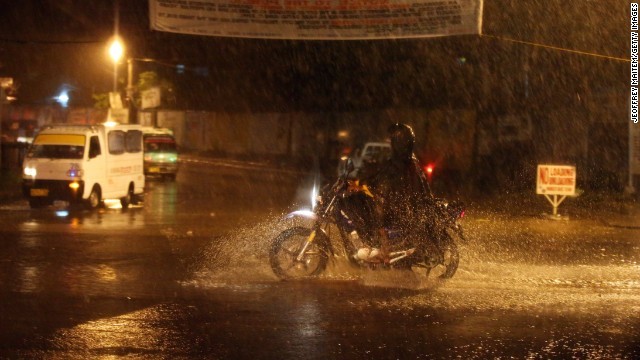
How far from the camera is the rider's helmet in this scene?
31.0ft

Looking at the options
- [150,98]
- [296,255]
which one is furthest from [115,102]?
[296,255]

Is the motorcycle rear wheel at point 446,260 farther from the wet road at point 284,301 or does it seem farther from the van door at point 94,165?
the van door at point 94,165

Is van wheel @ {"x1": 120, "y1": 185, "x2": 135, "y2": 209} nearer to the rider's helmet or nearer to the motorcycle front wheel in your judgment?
the motorcycle front wheel

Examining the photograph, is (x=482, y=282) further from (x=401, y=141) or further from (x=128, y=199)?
(x=128, y=199)

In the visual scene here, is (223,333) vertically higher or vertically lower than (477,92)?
lower

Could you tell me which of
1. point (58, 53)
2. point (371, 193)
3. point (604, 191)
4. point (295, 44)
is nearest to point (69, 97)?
point (58, 53)

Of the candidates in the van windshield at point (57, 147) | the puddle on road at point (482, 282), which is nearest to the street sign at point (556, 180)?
the puddle on road at point (482, 282)

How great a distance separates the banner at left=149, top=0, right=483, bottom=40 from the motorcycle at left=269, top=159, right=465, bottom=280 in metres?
6.83

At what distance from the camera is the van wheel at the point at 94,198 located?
1897 cm

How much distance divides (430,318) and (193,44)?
44.2m

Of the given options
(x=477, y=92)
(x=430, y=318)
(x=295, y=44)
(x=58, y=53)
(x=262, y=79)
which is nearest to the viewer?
(x=430, y=318)

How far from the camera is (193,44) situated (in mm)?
50031

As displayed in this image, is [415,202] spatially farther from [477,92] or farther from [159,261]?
[477,92]

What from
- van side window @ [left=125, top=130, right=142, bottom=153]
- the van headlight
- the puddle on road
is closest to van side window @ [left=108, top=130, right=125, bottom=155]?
van side window @ [left=125, top=130, right=142, bottom=153]
